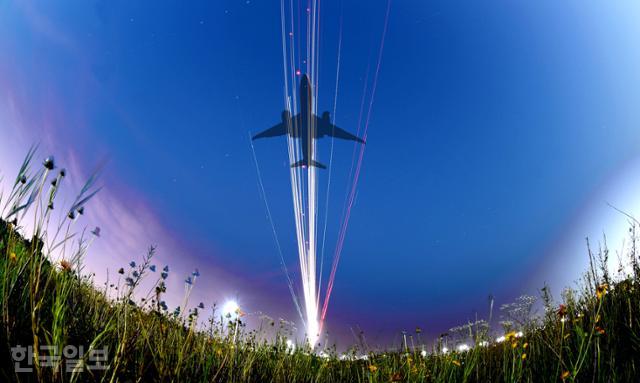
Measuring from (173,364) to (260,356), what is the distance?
4.39 feet

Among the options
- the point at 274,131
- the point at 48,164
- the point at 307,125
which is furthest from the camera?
the point at 307,125

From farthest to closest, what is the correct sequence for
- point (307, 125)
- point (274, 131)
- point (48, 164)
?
point (307, 125)
point (274, 131)
point (48, 164)

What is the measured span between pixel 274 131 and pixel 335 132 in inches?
213

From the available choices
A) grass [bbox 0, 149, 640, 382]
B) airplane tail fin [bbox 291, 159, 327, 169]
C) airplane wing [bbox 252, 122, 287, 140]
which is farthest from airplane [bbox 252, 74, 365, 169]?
grass [bbox 0, 149, 640, 382]

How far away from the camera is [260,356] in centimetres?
331

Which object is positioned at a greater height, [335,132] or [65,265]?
[335,132]

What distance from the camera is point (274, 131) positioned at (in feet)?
100

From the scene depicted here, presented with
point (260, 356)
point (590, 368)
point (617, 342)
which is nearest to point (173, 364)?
point (260, 356)

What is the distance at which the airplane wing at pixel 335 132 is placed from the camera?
1191 inches

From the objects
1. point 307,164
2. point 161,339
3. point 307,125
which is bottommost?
point 161,339

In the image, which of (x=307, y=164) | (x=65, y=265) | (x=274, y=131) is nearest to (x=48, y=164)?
(x=65, y=265)

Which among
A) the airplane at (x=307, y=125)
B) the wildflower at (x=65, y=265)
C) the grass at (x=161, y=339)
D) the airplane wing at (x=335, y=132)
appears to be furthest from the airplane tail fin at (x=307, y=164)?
the wildflower at (x=65, y=265)

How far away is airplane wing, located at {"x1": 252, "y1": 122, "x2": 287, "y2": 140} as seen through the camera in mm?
30214

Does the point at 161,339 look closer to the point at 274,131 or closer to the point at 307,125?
the point at 274,131
